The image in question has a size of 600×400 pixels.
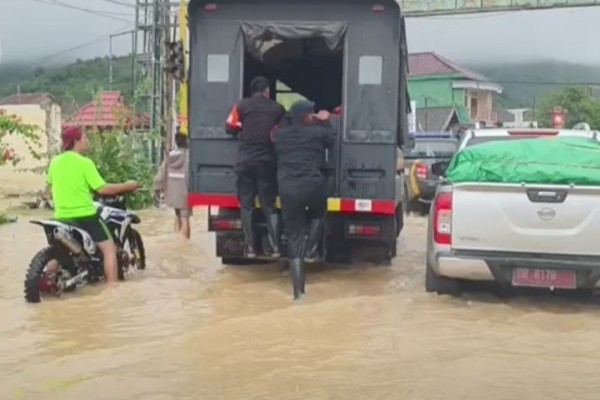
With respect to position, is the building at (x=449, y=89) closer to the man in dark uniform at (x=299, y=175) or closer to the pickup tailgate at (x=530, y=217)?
the man in dark uniform at (x=299, y=175)

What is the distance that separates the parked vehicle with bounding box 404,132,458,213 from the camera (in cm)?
1791

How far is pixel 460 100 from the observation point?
6312 centimetres

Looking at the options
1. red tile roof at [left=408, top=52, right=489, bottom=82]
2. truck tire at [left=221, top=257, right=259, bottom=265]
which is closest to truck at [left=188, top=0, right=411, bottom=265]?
truck tire at [left=221, top=257, right=259, bottom=265]

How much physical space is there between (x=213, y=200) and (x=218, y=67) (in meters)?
1.34

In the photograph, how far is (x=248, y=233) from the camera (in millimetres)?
9984

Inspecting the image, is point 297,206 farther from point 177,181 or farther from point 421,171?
point 421,171

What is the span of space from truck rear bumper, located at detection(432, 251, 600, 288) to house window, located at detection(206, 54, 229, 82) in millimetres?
3071

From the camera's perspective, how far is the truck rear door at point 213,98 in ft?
33.5

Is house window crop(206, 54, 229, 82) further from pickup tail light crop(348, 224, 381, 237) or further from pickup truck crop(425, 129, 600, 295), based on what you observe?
pickup truck crop(425, 129, 600, 295)

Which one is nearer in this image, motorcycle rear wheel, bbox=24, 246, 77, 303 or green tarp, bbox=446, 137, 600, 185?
green tarp, bbox=446, 137, 600, 185

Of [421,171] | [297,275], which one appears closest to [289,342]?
[297,275]

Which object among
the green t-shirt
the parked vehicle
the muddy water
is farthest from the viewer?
the parked vehicle

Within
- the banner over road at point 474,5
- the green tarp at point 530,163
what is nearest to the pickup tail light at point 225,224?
the green tarp at point 530,163

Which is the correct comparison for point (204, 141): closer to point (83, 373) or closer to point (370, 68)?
point (370, 68)
